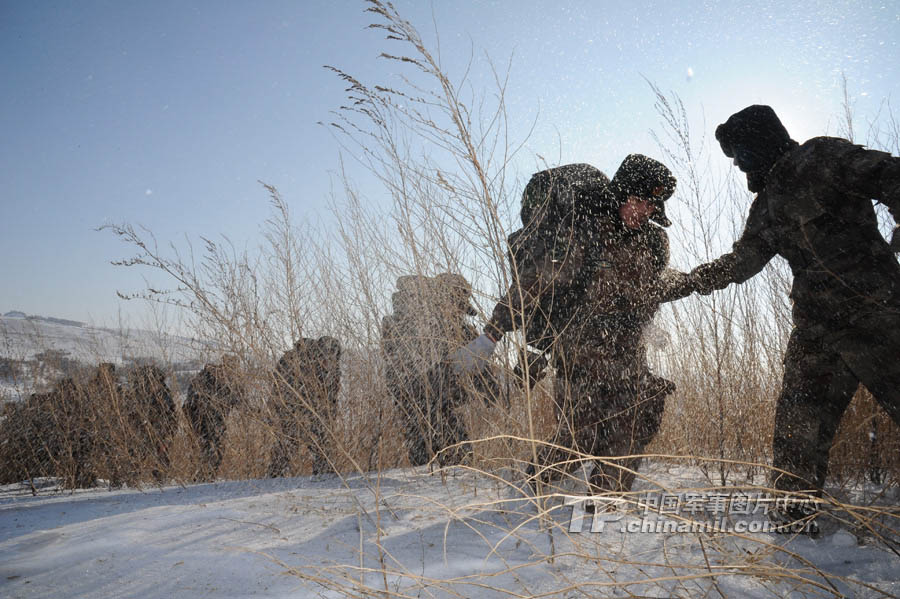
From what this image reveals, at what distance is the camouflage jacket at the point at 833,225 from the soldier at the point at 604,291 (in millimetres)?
381

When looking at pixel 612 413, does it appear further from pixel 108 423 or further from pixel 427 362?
pixel 108 423

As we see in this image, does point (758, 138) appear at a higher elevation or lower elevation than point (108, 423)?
higher

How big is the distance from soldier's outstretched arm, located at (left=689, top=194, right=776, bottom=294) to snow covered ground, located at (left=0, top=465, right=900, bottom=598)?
30.5 inches

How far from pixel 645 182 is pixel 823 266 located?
2.10ft

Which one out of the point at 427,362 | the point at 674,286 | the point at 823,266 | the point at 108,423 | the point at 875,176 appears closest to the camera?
the point at 875,176

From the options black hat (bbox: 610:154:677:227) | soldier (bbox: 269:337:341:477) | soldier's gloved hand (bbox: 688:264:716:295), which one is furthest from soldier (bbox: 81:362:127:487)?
soldier's gloved hand (bbox: 688:264:716:295)

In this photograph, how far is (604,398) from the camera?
1.77 meters

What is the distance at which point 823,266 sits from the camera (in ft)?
5.21

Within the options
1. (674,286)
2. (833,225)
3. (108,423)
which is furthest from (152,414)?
(833,225)

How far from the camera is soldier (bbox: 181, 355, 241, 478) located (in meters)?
3.64

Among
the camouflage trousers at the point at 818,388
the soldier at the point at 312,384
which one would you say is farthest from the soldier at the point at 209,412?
the camouflage trousers at the point at 818,388

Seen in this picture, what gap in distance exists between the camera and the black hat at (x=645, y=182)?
1.76m

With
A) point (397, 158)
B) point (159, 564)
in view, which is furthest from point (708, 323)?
point (159, 564)

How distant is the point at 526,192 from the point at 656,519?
1260 mm
